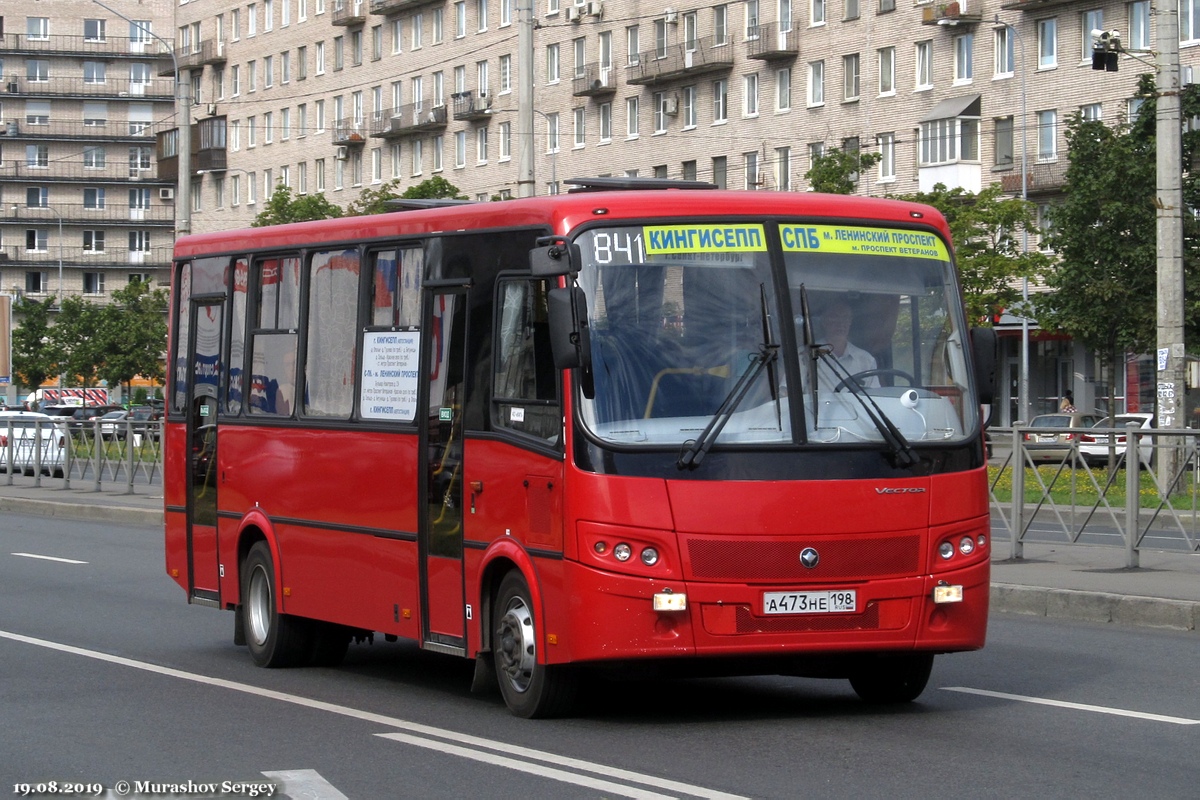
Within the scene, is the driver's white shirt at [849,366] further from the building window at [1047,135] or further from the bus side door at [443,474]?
the building window at [1047,135]

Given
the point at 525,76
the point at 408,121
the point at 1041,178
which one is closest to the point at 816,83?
the point at 1041,178

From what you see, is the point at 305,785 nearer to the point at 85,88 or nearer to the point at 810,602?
the point at 810,602

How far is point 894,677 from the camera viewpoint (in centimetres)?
976

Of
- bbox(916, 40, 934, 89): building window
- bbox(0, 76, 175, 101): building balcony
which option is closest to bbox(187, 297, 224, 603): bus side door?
bbox(916, 40, 934, 89): building window

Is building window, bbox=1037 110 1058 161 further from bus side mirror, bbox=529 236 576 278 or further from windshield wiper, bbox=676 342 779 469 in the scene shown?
bus side mirror, bbox=529 236 576 278

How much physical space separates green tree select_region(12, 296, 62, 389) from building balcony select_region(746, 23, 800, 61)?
157 feet

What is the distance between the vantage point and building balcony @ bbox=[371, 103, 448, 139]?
83812 millimetres

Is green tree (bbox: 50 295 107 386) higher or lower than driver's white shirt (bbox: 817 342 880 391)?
higher

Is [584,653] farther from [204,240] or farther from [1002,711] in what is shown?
[204,240]

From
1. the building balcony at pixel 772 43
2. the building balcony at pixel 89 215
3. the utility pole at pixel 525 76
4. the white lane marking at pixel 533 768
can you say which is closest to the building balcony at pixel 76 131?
the building balcony at pixel 89 215

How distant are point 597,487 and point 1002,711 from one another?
244 cm

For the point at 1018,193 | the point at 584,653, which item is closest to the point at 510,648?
the point at 584,653

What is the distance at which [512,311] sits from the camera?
31.3ft

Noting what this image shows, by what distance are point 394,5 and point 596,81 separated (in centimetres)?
1626
